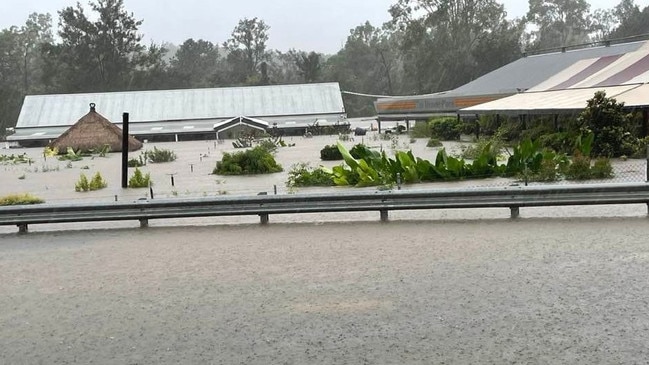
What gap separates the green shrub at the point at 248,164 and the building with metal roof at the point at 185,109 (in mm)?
42339

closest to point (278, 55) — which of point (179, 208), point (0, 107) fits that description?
point (0, 107)

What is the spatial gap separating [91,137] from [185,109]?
84.6ft

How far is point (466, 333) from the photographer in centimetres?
592

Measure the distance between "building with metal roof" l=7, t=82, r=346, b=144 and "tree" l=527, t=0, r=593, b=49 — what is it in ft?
230

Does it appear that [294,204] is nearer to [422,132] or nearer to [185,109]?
[422,132]

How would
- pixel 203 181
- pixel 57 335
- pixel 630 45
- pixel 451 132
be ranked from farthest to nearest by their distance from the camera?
1. pixel 451 132
2. pixel 630 45
3. pixel 203 181
4. pixel 57 335

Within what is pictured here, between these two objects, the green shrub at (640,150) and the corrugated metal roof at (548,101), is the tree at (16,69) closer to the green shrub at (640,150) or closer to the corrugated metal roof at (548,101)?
the corrugated metal roof at (548,101)

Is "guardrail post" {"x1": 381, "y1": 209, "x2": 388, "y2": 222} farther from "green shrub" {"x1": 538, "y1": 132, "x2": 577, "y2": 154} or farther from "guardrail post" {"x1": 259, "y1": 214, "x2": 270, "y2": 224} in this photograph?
"green shrub" {"x1": 538, "y1": 132, "x2": 577, "y2": 154}

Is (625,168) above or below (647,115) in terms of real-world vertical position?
below

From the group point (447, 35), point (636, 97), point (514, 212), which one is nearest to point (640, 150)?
point (636, 97)

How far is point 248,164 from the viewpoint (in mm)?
27516

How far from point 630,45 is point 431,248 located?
121ft

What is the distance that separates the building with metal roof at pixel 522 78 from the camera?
4034 centimetres

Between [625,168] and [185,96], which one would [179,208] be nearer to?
[625,168]
